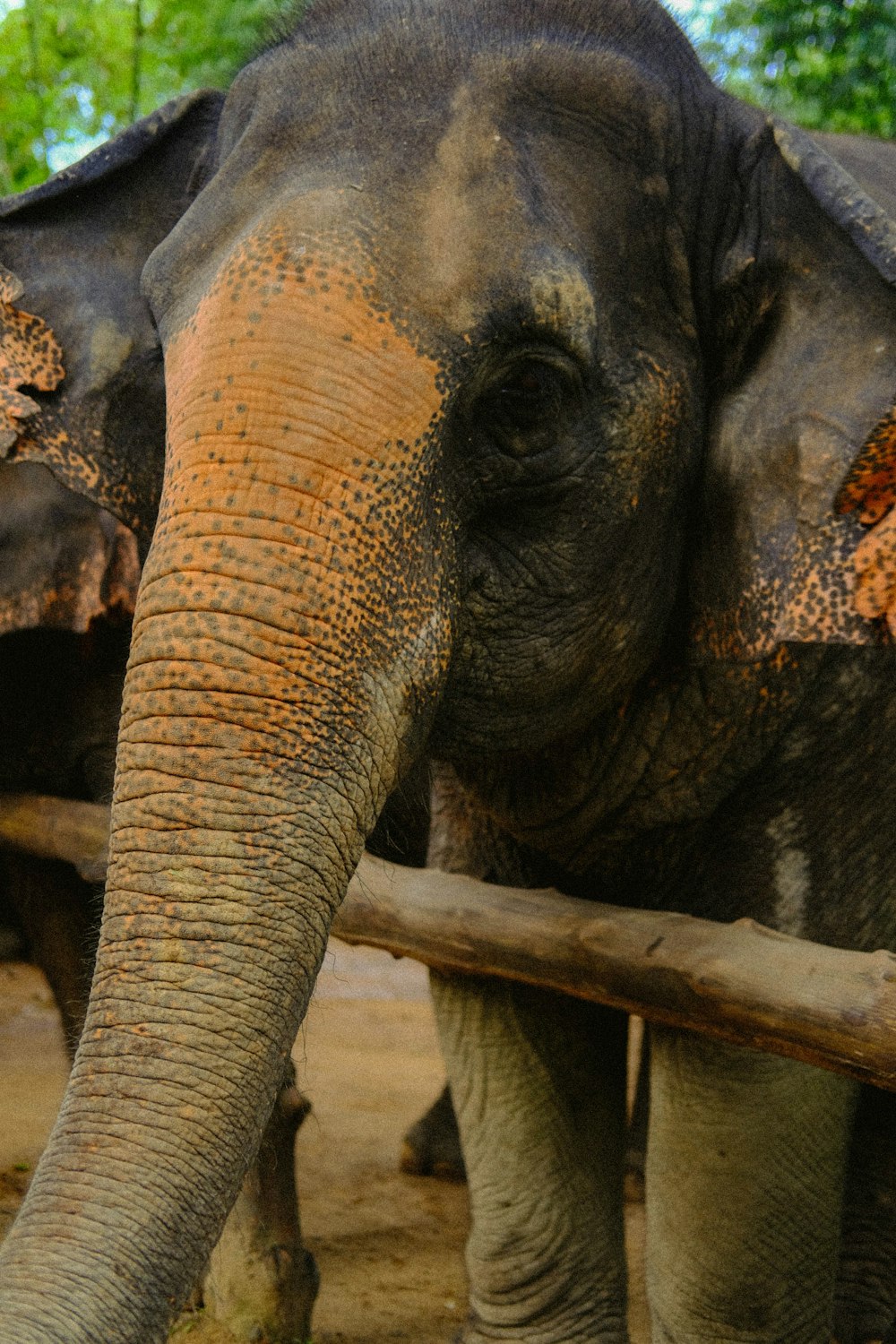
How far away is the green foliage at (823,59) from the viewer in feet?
24.9

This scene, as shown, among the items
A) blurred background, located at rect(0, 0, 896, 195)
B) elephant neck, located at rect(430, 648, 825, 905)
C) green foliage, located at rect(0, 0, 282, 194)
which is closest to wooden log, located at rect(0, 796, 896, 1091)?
elephant neck, located at rect(430, 648, 825, 905)

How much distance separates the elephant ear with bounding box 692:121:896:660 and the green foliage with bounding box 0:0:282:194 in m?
7.29

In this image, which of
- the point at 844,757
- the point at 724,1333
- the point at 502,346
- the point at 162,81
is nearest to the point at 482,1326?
the point at 724,1333

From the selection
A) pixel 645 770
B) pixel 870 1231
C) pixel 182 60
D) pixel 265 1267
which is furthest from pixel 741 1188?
pixel 182 60

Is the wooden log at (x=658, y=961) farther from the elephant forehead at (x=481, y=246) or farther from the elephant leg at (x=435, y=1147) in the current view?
the elephant leg at (x=435, y=1147)

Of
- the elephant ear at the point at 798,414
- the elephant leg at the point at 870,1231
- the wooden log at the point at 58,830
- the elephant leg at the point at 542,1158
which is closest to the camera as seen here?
the elephant ear at the point at 798,414

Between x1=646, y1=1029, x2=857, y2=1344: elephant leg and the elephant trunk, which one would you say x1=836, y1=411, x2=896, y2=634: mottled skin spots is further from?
x1=646, y1=1029, x2=857, y2=1344: elephant leg

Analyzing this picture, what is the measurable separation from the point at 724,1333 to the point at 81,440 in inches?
75.1

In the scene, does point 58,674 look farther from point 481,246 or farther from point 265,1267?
point 481,246

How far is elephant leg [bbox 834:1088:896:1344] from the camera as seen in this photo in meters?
4.03

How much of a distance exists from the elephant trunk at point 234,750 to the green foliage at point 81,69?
768 cm

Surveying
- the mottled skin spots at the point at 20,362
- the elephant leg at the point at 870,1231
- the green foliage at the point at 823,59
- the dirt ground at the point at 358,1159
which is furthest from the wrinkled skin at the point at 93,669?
the green foliage at the point at 823,59

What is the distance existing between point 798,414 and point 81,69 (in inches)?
332

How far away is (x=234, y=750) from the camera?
6.83ft
